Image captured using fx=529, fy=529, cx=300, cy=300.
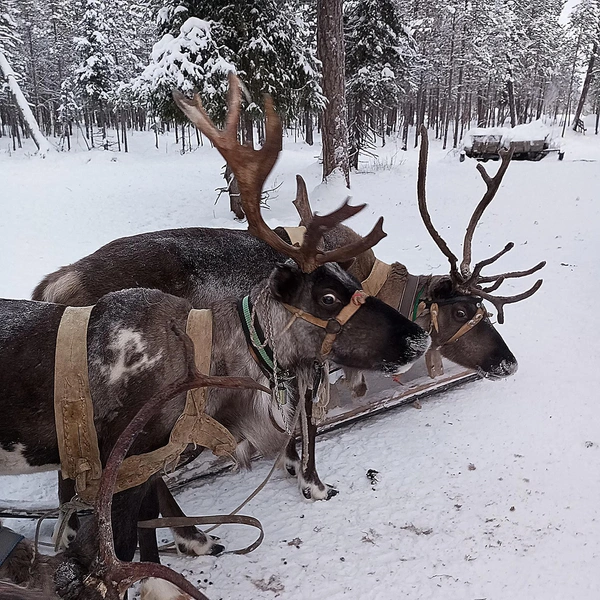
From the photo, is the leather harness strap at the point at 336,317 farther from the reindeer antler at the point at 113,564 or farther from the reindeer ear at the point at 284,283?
the reindeer antler at the point at 113,564

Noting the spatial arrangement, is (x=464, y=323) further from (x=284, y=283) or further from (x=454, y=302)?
(x=284, y=283)

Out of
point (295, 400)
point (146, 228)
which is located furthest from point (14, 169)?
point (295, 400)

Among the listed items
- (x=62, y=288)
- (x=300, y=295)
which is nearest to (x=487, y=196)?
(x=300, y=295)

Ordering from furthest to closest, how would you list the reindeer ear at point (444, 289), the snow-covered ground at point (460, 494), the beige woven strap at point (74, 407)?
1. the reindeer ear at point (444, 289)
2. the snow-covered ground at point (460, 494)
3. the beige woven strap at point (74, 407)

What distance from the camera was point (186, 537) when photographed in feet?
9.85

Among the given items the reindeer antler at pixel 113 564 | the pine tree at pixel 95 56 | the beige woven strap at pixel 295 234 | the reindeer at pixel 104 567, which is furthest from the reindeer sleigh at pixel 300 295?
the pine tree at pixel 95 56

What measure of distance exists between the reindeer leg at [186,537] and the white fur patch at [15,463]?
0.82 meters

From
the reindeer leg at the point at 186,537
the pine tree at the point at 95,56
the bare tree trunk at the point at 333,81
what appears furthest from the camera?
the pine tree at the point at 95,56

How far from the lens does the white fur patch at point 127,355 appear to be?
2234mm

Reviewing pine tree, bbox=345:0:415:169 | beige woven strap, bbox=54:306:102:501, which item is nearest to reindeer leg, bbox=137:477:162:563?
beige woven strap, bbox=54:306:102:501

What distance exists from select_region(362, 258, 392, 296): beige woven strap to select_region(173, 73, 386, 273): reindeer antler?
159cm

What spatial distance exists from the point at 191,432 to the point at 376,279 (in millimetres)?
2266

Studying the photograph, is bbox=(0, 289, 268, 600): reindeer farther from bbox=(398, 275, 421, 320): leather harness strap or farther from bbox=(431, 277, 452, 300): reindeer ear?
bbox=(431, 277, 452, 300): reindeer ear

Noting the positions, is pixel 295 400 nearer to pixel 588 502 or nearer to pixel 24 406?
pixel 24 406
